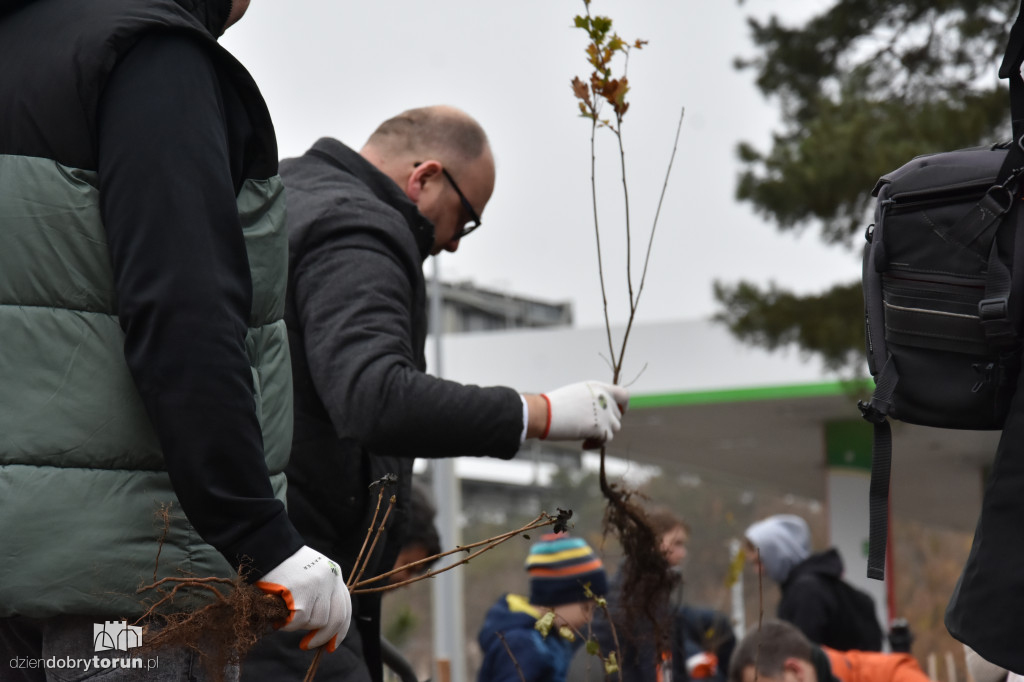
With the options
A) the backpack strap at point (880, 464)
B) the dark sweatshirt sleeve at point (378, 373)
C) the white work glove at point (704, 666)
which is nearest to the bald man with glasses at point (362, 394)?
the dark sweatshirt sleeve at point (378, 373)

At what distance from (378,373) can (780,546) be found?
4.91 m

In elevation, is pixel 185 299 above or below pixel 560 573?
above

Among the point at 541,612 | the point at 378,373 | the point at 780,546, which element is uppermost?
the point at 378,373

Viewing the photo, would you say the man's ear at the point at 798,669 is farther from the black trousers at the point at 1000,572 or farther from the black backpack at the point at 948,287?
the black trousers at the point at 1000,572

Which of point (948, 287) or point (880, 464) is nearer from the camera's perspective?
point (948, 287)

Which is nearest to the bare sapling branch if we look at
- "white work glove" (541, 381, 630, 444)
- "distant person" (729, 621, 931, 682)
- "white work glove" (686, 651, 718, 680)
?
"white work glove" (541, 381, 630, 444)

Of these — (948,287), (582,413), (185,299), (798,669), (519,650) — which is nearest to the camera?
(185,299)

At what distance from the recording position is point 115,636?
183 centimetres

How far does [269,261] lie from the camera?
6.90 feet

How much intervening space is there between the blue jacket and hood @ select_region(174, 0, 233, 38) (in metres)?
3.21

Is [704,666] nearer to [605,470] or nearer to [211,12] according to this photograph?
[605,470]

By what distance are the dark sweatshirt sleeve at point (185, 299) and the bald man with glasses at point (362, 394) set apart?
0.77 metres

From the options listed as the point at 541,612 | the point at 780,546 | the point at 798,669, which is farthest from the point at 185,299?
the point at 780,546

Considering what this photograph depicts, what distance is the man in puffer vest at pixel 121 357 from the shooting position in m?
1.78
